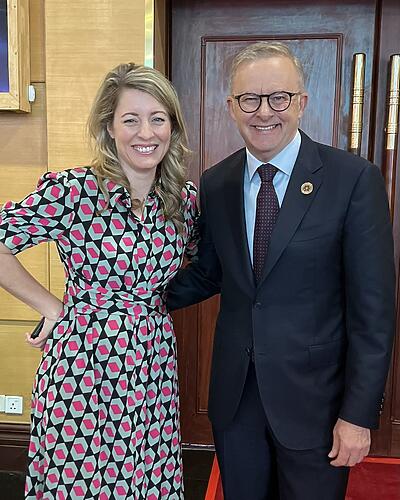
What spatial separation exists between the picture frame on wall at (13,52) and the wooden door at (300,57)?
2.13ft

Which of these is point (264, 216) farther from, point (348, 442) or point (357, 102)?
point (357, 102)

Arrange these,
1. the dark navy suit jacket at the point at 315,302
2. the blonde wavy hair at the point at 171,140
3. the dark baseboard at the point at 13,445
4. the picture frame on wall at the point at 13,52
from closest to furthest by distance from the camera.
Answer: the dark navy suit jacket at the point at 315,302, the blonde wavy hair at the point at 171,140, the picture frame on wall at the point at 13,52, the dark baseboard at the point at 13,445

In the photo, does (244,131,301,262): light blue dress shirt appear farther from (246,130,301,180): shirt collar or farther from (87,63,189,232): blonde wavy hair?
(87,63,189,232): blonde wavy hair

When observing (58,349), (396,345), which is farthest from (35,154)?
(396,345)

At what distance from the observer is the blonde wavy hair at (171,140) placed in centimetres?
162

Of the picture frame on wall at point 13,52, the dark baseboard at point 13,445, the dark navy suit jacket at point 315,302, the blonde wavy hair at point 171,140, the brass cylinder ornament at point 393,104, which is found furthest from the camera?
the dark baseboard at point 13,445

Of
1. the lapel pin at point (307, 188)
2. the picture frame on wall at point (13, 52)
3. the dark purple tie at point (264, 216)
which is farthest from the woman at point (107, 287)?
the picture frame on wall at point (13, 52)

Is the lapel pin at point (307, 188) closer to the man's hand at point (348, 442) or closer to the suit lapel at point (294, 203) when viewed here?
the suit lapel at point (294, 203)

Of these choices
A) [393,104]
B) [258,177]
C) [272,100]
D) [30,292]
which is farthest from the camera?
[393,104]

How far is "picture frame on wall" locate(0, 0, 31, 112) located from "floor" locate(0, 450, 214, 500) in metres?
1.58

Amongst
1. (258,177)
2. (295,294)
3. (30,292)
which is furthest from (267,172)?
(30,292)

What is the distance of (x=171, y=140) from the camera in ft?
5.71

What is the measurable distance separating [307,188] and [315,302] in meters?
0.29

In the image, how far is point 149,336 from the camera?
1.68 metres
